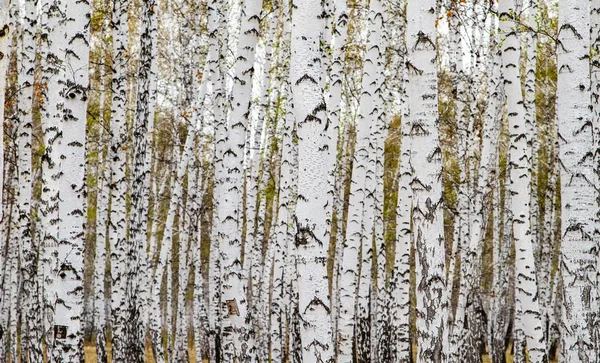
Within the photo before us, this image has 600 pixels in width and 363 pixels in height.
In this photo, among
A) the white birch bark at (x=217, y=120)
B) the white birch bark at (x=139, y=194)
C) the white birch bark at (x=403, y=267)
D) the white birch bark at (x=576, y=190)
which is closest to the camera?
the white birch bark at (x=576, y=190)

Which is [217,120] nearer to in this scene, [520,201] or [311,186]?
[520,201]

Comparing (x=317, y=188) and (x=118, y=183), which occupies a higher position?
(x=118, y=183)

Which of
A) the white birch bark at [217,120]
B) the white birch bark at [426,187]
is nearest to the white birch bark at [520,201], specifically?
the white birch bark at [426,187]

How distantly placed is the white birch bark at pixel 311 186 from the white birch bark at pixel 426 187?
81 centimetres

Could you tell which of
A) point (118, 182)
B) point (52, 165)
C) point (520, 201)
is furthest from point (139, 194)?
point (520, 201)

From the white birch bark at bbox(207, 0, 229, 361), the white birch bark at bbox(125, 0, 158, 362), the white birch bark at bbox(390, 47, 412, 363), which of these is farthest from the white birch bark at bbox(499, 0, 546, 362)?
the white birch bark at bbox(125, 0, 158, 362)

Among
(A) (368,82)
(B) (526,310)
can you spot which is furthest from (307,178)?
(A) (368,82)

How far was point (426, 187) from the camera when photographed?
5.07 meters

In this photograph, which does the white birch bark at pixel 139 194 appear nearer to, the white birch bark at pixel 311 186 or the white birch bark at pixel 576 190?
the white birch bark at pixel 311 186

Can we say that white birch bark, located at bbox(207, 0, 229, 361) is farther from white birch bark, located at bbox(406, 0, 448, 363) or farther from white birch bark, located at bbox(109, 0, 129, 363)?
white birch bark, located at bbox(406, 0, 448, 363)

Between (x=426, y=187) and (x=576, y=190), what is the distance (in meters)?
1.56

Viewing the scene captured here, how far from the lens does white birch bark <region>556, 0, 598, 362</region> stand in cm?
551

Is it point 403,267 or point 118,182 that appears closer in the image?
point 403,267

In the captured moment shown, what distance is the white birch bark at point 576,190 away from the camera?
551cm
